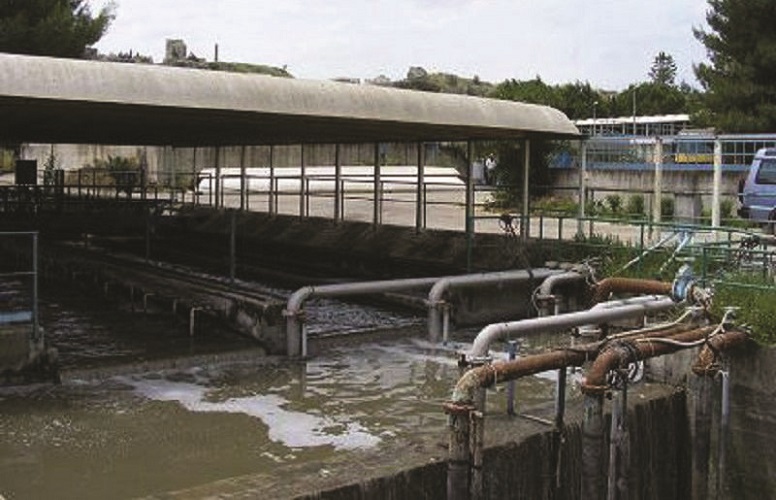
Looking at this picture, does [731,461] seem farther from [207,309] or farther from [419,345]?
[207,309]

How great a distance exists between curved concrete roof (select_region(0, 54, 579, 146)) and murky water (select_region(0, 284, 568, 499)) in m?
3.08

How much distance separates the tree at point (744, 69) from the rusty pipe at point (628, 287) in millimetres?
22314

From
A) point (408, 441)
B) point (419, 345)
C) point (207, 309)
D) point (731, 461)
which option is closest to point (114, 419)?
point (408, 441)

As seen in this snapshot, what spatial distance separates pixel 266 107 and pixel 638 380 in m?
5.41

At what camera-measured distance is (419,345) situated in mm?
13648

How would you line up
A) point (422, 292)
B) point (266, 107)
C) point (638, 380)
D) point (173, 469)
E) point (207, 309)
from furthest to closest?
point (422, 292) → point (207, 309) → point (266, 107) → point (638, 380) → point (173, 469)

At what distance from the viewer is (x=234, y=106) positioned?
11555mm

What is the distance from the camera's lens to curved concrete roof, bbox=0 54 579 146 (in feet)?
34.4

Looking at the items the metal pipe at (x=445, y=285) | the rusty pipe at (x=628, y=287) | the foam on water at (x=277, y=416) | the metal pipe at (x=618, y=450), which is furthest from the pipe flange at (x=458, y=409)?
the metal pipe at (x=445, y=285)

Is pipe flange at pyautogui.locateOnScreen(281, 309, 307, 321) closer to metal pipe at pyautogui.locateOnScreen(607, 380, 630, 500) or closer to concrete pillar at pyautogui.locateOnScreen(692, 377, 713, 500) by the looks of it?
metal pipe at pyautogui.locateOnScreen(607, 380, 630, 500)

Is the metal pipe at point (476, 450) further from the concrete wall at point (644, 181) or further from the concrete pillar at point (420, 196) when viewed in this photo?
the concrete wall at point (644, 181)

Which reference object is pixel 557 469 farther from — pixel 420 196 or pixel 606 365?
pixel 420 196

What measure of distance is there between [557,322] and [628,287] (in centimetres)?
270

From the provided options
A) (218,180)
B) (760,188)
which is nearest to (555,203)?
(760,188)
